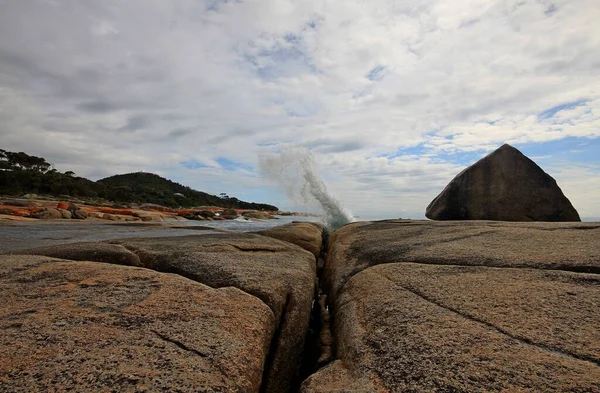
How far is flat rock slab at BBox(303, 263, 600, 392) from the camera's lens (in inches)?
82.3

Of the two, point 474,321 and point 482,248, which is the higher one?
point 482,248

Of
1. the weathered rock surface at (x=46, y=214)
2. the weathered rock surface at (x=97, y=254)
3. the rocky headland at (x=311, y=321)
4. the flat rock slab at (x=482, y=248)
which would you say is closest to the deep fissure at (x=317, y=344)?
the rocky headland at (x=311, y=321)

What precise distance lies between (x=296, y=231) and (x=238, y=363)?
721 cm

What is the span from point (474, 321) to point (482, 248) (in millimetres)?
2350

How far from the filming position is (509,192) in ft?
37.1

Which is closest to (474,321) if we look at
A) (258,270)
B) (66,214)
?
(258,270)

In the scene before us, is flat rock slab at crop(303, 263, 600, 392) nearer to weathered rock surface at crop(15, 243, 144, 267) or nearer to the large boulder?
weathered rock surface at crop(15, 243, 144, 267)

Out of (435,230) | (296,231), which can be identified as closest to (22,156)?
(296,231)

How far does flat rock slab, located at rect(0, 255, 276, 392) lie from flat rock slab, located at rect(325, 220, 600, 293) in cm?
233

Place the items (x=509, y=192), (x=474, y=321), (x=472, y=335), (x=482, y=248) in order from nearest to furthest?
(x=472, y=335) → (x=474, y=321) → (x=482, y=248) → (x=509, y=192)

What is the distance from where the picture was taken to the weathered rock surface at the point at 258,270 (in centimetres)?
343

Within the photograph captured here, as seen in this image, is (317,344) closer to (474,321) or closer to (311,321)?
(311,321)

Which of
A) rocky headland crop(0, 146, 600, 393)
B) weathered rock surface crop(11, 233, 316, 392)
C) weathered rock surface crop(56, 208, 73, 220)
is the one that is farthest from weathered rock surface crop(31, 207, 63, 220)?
rocky headland crop(0, 146, 600, 393)

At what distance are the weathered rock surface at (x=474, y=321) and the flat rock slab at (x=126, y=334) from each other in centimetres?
73
